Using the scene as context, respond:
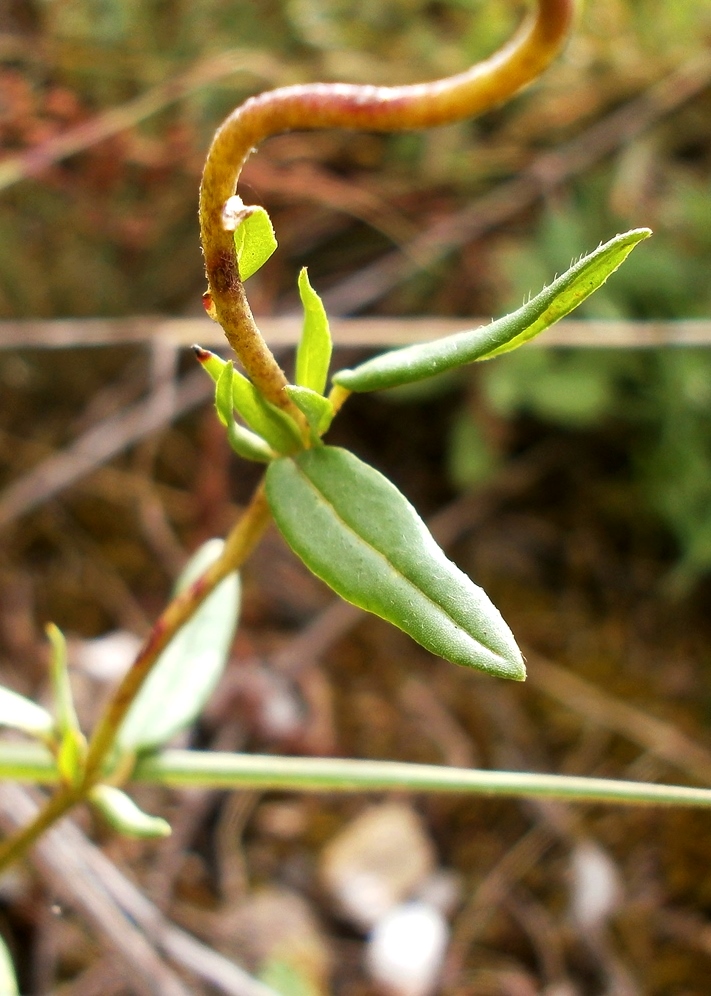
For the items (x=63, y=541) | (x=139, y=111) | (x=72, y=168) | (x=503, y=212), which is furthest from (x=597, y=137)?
(x=63, y=541)

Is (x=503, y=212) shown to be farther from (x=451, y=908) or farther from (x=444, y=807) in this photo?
(x=451, y=908)

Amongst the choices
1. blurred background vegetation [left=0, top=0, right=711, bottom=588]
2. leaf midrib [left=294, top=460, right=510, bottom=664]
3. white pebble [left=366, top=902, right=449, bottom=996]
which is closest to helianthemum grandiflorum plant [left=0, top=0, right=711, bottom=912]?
leaf midrib [left=294, top=460, right=510, bottom=664]

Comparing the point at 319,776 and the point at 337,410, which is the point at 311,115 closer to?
the point at 337,410

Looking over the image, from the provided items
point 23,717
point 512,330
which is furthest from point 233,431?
point 23,717

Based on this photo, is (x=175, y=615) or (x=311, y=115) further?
(x=175, y=615)

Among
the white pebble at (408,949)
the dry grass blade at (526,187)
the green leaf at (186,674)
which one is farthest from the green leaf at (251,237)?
the dry grass blade at (526,187)

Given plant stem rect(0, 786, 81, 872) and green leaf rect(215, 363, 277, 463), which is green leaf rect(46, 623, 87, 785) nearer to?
plant stem rect(0, 786, 81, 872)
